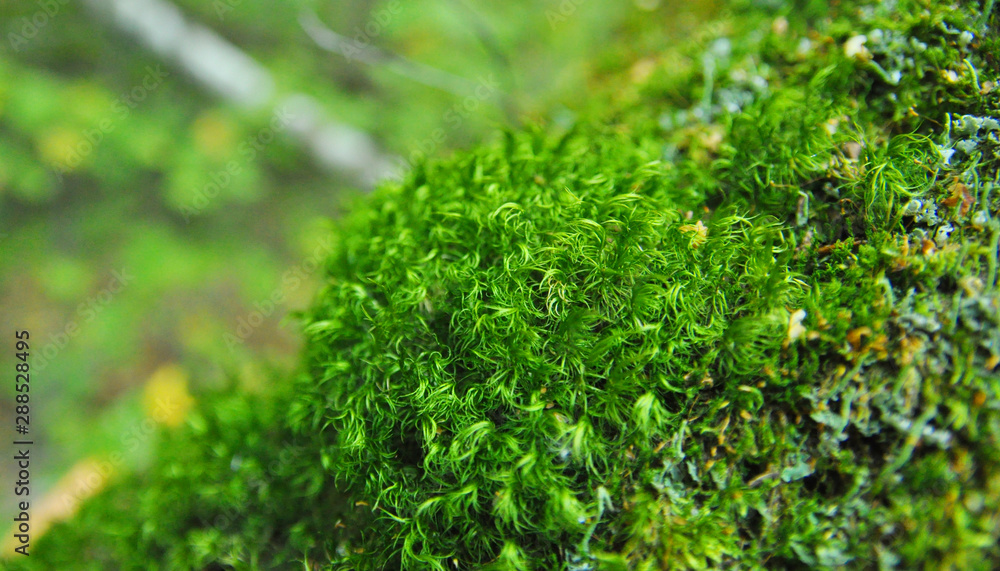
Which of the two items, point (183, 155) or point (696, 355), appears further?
point (183, 155)

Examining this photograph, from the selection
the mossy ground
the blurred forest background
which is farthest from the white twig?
the mossy ground

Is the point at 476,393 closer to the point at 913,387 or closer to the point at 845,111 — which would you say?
the point at 913,387

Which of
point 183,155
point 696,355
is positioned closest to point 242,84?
point 183,155

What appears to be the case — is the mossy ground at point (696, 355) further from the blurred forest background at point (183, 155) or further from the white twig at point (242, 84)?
the white twig at point (242, 84)

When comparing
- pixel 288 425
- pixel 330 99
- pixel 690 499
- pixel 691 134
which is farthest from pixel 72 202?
pixel 690 499

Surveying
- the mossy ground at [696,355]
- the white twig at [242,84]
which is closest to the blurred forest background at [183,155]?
the white twig at [242,84]

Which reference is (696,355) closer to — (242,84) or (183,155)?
(242,84)
